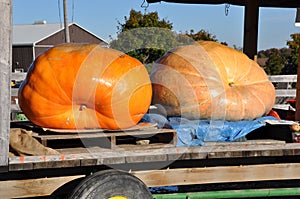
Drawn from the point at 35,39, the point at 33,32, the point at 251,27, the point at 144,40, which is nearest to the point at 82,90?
the point at 144,40

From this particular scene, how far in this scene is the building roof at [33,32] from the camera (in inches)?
1767

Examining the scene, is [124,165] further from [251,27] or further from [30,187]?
[251,27]

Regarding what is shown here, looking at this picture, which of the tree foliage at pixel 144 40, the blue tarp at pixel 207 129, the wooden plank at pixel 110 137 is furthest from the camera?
the tree foliage at pixel 144 40

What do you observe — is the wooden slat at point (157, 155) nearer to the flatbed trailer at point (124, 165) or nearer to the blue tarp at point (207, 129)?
the flatbed trailer at point (124, 165)

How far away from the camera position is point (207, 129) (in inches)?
168

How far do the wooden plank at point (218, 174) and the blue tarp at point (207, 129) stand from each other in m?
0.29

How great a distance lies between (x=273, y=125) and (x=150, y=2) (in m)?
3.54

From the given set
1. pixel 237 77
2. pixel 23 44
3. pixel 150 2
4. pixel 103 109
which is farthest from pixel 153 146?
pixel 23 44

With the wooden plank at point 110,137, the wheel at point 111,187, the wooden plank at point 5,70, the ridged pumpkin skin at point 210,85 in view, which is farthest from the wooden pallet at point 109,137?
the ridged pumpkin skin at point 210,85

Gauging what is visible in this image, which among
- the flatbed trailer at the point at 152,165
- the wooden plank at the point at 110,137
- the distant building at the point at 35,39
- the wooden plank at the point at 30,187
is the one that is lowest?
the wooden plank at the point at 30,187

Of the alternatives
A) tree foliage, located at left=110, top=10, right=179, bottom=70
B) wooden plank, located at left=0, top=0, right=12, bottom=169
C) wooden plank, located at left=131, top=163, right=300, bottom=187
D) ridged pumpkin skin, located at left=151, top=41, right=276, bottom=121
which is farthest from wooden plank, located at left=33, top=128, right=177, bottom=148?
tree foliage, located at left=110, top=10, right=179, bottom=70

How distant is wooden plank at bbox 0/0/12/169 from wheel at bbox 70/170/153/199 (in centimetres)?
57

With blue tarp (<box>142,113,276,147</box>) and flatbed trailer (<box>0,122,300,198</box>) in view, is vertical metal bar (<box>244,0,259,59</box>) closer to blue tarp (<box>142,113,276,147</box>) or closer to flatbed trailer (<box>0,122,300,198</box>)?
blue tarp (<box>142,113,276,147</box>)

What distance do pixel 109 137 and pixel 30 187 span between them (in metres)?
Result: 0.73
